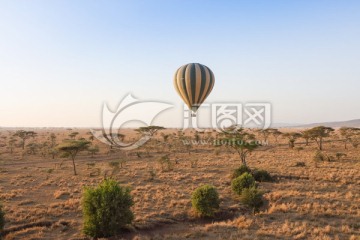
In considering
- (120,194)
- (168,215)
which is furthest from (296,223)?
(120,194)

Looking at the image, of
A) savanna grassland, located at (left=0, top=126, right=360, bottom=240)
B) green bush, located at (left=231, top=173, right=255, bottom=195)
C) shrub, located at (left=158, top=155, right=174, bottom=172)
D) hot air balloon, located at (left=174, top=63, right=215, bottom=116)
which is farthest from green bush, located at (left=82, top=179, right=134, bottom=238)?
hot air balloon, located at (left=174, top=63, right=215, bottom=116)

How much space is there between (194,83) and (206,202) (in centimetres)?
1905

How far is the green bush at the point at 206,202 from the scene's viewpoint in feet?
52.6

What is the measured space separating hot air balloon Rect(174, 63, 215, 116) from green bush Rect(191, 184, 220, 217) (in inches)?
722

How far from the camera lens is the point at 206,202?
16.1 meters

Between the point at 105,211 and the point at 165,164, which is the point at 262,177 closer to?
the point at 165,164

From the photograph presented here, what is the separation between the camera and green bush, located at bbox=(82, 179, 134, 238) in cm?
1306

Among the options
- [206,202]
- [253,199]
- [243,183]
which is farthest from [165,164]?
[206,202]

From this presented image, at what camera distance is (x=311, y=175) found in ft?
86.4

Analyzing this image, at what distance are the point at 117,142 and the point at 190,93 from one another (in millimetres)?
31417

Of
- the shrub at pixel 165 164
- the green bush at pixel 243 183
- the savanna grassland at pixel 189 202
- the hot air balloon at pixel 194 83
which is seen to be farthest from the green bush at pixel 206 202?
the hot air balloon at pixel 194 83

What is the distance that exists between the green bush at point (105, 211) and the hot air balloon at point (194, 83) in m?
21.2

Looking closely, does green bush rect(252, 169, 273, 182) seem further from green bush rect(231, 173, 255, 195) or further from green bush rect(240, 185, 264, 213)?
green bush rect(240, 185, 264, 213)

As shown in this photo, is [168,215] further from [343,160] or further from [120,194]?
[343,160]
